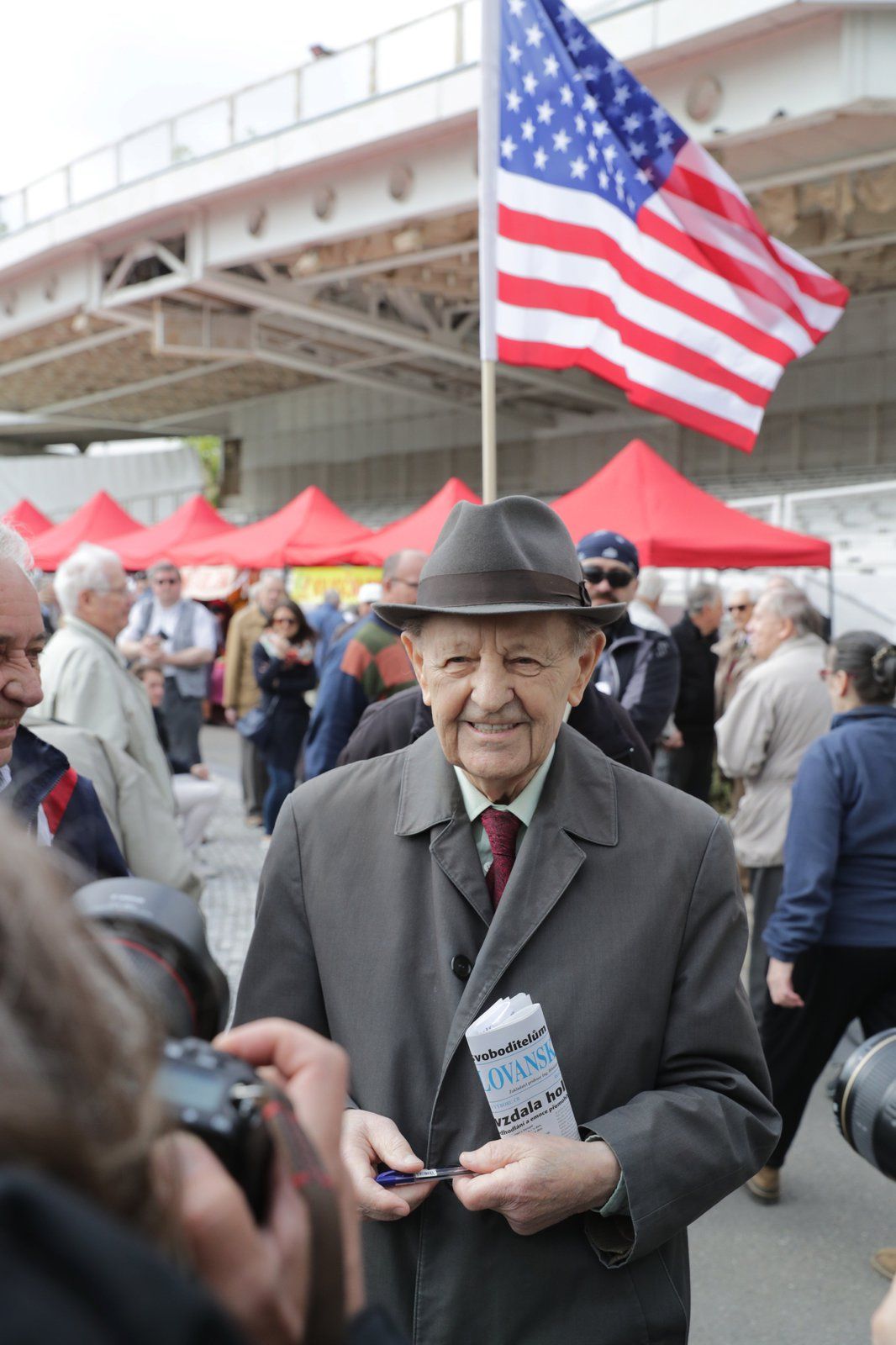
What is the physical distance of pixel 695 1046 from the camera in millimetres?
1647

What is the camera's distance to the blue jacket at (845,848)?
137 inches

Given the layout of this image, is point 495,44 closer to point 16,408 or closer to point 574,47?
point 574,47

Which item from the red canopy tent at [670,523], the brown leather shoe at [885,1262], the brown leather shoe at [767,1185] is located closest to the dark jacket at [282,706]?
the red canopy tent at [670,523]

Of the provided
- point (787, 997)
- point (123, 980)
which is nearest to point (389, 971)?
point (123, 980)

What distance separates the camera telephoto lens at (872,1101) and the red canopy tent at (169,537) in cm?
1481

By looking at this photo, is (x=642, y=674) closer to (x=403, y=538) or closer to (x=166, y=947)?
(x=166, y=947)

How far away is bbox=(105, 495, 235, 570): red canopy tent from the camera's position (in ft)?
51.8

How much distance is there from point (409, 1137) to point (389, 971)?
25 cm

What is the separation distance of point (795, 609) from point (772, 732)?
A: 2.00 ft

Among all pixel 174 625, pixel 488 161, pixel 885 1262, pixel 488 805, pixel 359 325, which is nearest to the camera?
pixel 488 805

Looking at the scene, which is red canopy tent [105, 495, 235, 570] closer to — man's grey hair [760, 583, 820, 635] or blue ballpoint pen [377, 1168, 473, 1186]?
man's grey hair [760, 583, 820, 635]

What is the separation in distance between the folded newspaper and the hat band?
0.62 metres

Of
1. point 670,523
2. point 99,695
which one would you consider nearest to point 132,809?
point 99,695

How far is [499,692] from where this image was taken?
5.81 feet
